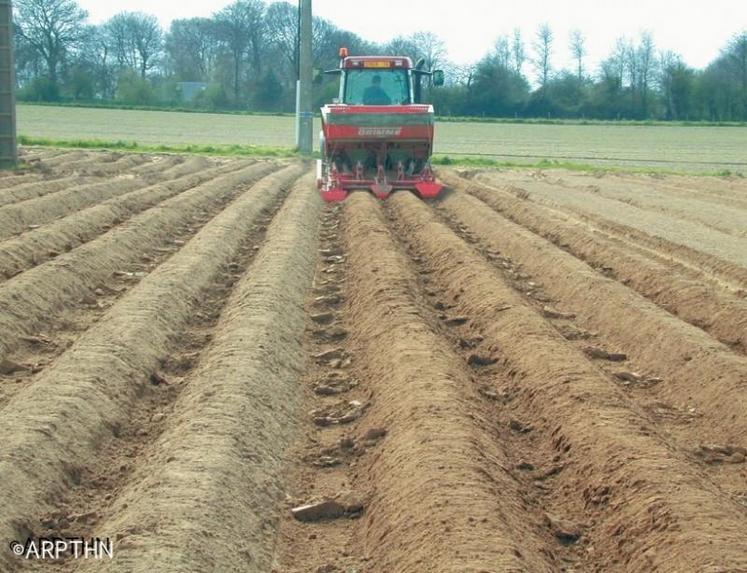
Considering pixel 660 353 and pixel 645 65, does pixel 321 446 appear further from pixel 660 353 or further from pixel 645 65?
pixel 645 65

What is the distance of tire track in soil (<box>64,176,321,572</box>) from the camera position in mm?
4852

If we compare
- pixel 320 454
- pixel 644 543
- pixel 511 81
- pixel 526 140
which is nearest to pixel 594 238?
pixel 320 454

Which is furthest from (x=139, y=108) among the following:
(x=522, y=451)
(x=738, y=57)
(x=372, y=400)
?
(x=522, y=451)

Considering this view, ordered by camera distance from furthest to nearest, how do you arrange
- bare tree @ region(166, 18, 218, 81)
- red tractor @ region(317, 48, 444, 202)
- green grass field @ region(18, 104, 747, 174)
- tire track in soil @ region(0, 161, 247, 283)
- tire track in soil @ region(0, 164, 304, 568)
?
bare tree @ region(166, 18, 218, 81), green grass field @ region(18, 104, 747, 174), red tractor @ region(317, 48, 444, 202), tire track in soil @ region(0, 161, 247, 283), tire track in soil @ region(0, 164, 304, 568)

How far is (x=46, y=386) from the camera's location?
709 cm

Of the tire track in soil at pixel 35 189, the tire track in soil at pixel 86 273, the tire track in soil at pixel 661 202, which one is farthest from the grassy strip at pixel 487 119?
the tire track in soil at pixel 86 273

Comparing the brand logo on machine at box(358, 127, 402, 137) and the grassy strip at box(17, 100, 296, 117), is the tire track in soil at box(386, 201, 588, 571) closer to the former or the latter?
the brand logo on machine at box(358, 127, 402, 137)

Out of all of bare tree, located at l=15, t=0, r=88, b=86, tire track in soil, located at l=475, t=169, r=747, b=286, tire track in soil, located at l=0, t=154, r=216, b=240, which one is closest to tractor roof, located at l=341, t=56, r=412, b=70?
tire track in soil, located at l=475, t=169, r=747, b=286

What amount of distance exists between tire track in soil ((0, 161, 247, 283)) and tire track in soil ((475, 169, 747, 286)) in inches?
282

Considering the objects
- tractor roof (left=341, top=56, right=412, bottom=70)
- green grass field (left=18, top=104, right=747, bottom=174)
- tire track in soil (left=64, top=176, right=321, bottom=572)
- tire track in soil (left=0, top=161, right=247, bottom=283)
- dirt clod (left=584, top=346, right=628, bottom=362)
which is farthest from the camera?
green grass field (left=18, top=104, right=747, bottom=174)

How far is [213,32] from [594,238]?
82.2 metres

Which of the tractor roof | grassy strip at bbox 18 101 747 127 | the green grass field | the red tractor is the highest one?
the tractor roof

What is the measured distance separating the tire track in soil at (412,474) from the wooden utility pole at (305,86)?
2555 centimetres

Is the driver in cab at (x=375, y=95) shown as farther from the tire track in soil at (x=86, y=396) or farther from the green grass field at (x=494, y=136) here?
the green grass field at (x=494, y=136)
